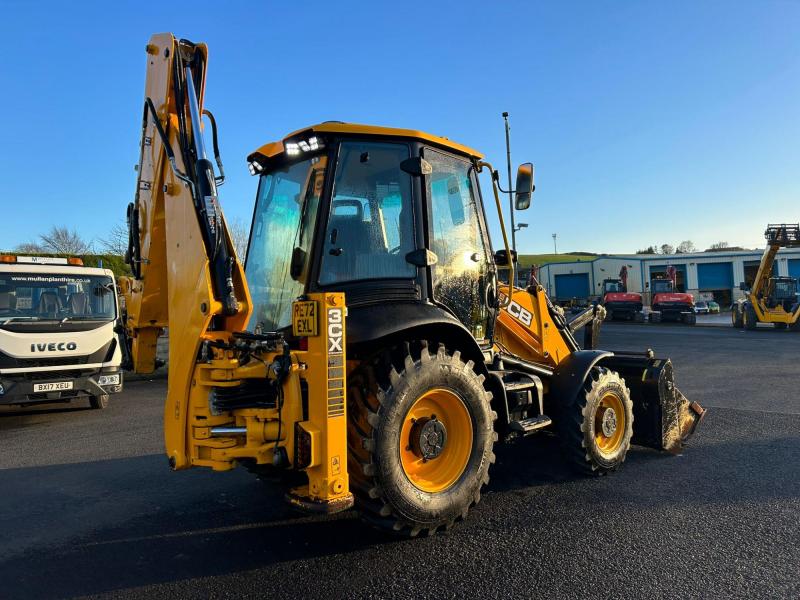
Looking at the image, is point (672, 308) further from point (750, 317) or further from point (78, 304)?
point (78, 304)

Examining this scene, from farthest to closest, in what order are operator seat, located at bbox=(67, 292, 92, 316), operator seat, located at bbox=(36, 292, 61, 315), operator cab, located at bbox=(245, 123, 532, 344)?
1. operator seat, located at bbox=(67, 292, 92, 316)
2. operator seat, located at bbox=(36, 292, 61, 315)
3. operator cab, located at bbox=(245, 123, 532, 344)

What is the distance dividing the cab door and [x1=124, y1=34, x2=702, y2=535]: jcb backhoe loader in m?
0.02

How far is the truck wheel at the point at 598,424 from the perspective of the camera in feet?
15.4

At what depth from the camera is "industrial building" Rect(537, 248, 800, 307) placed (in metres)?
47.0

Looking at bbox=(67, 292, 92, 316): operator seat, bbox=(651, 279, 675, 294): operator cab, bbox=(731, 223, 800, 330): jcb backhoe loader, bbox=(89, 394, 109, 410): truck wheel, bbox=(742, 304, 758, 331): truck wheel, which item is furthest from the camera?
bbox=(651, 279, 675, 294): operator cab

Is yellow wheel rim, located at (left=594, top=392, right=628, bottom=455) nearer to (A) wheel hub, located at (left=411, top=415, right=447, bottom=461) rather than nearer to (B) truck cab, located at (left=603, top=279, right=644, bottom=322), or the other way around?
(A) wheel hub, located at (left=411, top=415, right=447, bottom=461)

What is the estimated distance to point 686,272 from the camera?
49.7 metres

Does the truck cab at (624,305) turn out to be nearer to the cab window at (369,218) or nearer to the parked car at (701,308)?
the parked car at (701,308)

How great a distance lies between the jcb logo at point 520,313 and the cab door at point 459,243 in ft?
2.12

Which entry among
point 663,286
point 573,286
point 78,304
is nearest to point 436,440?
point 78,304

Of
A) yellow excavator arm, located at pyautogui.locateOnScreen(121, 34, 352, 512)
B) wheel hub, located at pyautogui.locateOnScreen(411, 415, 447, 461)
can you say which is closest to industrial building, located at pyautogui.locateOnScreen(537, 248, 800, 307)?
wheel hub, located at pyautogui.locateOnScreen(411, 415, 447, 461)

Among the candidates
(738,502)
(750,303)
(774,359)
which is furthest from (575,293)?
(738,502)

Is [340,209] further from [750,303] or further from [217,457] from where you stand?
[750,303]

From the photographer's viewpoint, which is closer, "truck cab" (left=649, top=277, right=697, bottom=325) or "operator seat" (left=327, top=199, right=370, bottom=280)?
"operator seat" (left=327, top=199, right=370, bottom=280)
